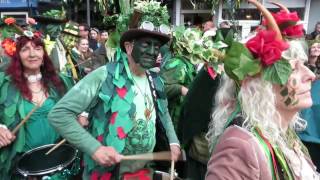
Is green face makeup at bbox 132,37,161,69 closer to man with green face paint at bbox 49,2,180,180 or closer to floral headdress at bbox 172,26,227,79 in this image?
man with green face paint at bbox 49,2,180,180

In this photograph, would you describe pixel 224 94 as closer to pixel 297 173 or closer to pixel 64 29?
pixel 297 173

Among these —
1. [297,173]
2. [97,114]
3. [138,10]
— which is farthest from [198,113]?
[297,173]

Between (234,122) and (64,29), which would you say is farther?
(64,29)

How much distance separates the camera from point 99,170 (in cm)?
256

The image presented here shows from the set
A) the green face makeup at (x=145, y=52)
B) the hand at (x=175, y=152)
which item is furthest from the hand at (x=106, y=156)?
the green face makeup at (x=145, y=52)

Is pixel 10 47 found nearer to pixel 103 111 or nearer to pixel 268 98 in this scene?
pixel 103 111

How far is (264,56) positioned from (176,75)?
244 cm

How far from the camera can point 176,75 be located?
408 centimetres

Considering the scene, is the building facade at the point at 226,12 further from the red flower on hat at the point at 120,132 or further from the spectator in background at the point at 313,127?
the red flower on hat at the point at 120,132

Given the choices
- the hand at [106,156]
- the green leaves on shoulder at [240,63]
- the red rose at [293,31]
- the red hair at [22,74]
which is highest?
the red rose at [293,31]

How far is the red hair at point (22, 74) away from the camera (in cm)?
325

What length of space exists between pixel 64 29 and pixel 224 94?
17.2 feet

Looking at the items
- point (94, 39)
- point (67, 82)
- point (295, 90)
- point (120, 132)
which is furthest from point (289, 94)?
point (94, 39)

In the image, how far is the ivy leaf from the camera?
1.65m
